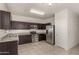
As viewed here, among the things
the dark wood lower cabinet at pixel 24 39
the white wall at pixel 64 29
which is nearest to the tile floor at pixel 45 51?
the white wall at pixel 64 29

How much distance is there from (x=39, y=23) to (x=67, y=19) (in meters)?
2.78

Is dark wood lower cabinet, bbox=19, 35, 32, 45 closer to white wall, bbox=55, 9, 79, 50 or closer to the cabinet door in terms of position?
the cabinet door

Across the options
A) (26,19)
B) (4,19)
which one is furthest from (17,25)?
(4,19)

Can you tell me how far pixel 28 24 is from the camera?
5.15 meters

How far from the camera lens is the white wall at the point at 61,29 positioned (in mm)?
3387

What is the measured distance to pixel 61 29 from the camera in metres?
3.64

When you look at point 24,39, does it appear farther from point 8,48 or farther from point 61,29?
point 8,48

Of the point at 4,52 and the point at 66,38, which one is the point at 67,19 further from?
the point at 4,52

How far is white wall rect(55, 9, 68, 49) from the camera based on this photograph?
339 centimetres

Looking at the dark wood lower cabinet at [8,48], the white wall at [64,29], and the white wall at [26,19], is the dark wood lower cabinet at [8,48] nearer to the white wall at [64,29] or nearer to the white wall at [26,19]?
the white wall at [64,29]

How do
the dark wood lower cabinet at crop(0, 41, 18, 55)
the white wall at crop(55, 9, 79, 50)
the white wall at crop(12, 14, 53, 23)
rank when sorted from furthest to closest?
the white wall at crop(12, 14, 53, 23) < the white wall at crop(55, 9, 79, 50) < the dark wood lower cabinet at crop(0, 41, 18, 55)

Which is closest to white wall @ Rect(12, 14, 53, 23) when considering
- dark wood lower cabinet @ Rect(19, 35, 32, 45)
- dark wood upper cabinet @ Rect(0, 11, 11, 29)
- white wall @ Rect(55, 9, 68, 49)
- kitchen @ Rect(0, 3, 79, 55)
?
kitchen @ Rect(0, 3, 79, 55)
